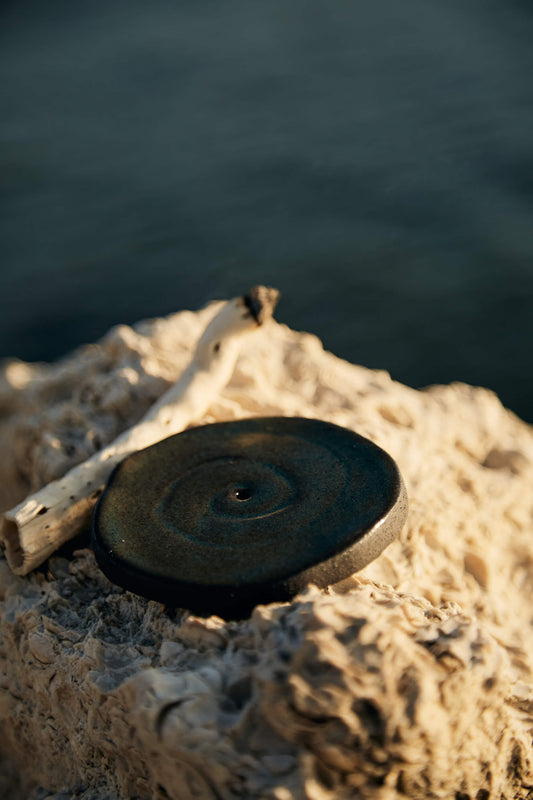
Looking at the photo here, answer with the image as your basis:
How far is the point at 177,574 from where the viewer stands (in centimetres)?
198

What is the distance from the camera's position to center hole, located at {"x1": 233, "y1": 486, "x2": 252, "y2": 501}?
7.55 feet

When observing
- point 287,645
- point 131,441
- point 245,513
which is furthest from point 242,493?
point 287,645

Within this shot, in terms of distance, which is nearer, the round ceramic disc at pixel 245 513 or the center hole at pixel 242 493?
the round ceramic disc at pixel 245 513

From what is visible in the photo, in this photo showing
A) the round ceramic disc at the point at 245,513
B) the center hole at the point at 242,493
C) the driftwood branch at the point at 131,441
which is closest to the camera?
the round ceramic disc at the point at 245,513

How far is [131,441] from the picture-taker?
275 cm

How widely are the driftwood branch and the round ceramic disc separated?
0.15m

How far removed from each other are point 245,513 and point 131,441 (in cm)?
71

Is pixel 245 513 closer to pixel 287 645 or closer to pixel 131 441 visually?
pixel 287 645

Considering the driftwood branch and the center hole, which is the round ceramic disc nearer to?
the center hole

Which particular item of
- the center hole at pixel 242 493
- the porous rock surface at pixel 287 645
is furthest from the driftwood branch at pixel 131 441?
the center hole at pixel 242 493

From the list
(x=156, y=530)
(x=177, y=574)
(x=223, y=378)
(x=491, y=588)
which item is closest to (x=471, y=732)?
(x=177, y=574)

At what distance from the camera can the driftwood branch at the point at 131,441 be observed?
8.04ft

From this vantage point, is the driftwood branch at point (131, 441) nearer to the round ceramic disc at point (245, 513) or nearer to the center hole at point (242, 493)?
the round ceramic disc at point (245, 513)

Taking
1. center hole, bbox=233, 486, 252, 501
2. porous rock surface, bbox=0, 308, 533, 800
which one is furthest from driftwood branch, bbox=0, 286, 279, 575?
center hole, bbox=233, 486, 252, 501
